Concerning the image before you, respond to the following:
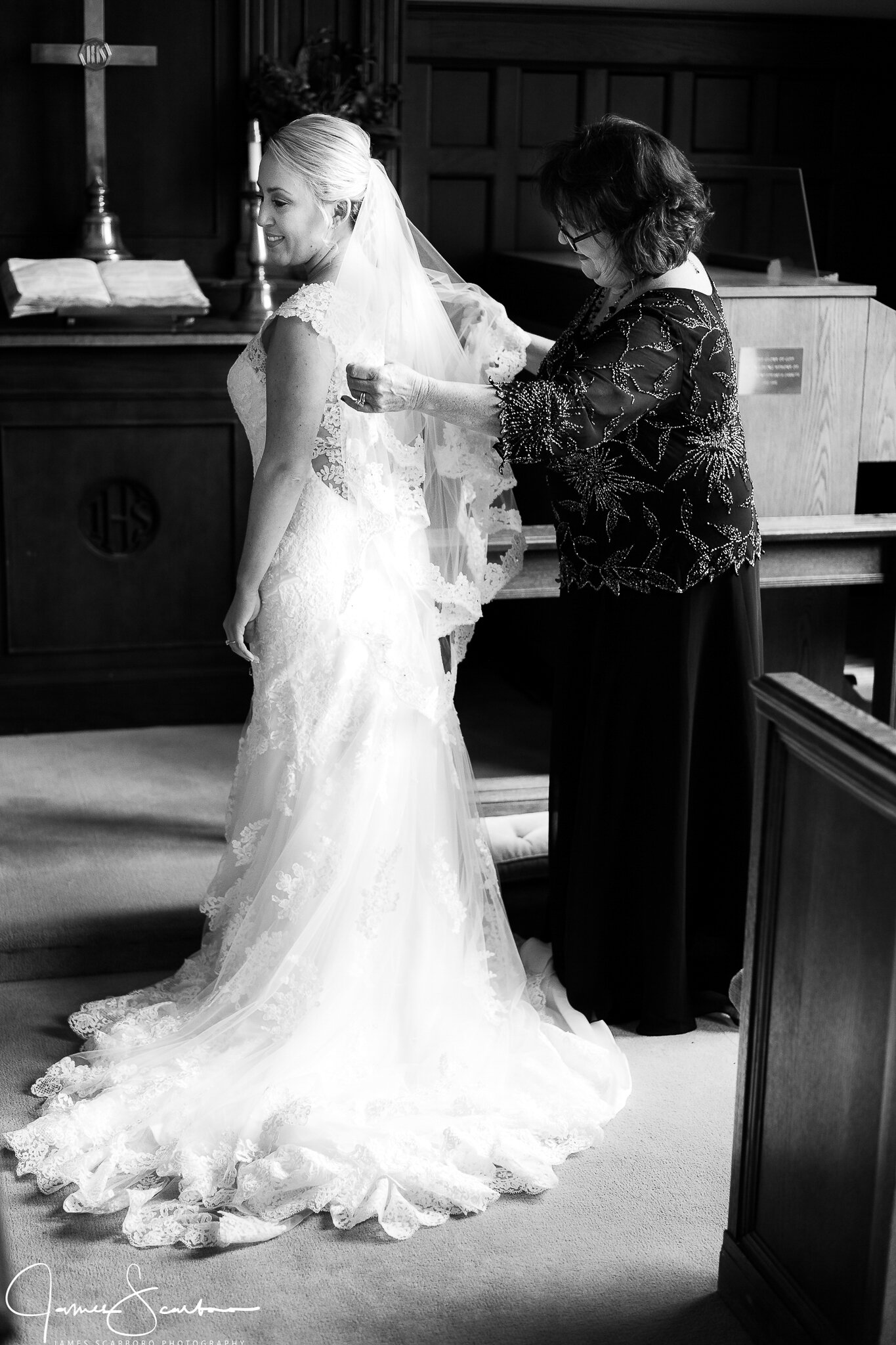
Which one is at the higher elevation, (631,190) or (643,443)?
(631,190)

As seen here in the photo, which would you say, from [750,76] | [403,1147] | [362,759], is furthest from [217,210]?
[403,1147]

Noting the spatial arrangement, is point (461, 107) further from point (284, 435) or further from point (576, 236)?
point (284, 435)

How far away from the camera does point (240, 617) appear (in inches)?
119

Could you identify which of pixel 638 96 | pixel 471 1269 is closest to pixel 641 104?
pixel 638 96

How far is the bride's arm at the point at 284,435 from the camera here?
2.85 metres

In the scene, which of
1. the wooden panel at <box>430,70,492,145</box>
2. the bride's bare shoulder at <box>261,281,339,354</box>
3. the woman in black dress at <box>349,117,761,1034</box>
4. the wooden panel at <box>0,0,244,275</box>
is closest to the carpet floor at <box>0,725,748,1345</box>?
the woman in black dress at <box>349,117,761,1034</box>

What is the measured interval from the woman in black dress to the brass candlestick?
1579 mm

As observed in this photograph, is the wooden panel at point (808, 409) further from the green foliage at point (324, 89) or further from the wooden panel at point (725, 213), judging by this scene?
the green foliage at point (324, 89)

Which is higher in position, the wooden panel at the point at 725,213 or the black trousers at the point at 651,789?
the wooden panel at the point at 725,213

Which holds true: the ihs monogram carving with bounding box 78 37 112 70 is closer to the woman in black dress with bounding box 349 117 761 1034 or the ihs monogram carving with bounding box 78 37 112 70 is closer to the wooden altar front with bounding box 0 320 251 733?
the wooden altar front with bounding box 0 320 251 733

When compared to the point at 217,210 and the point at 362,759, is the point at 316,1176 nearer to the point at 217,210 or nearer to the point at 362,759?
the point at 362,759

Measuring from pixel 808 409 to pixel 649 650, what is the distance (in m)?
1.35

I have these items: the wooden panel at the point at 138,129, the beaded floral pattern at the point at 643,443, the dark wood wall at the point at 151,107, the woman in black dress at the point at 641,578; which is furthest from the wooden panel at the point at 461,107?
the beaded floral pattern at the point at 643,443

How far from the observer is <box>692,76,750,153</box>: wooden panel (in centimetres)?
540
